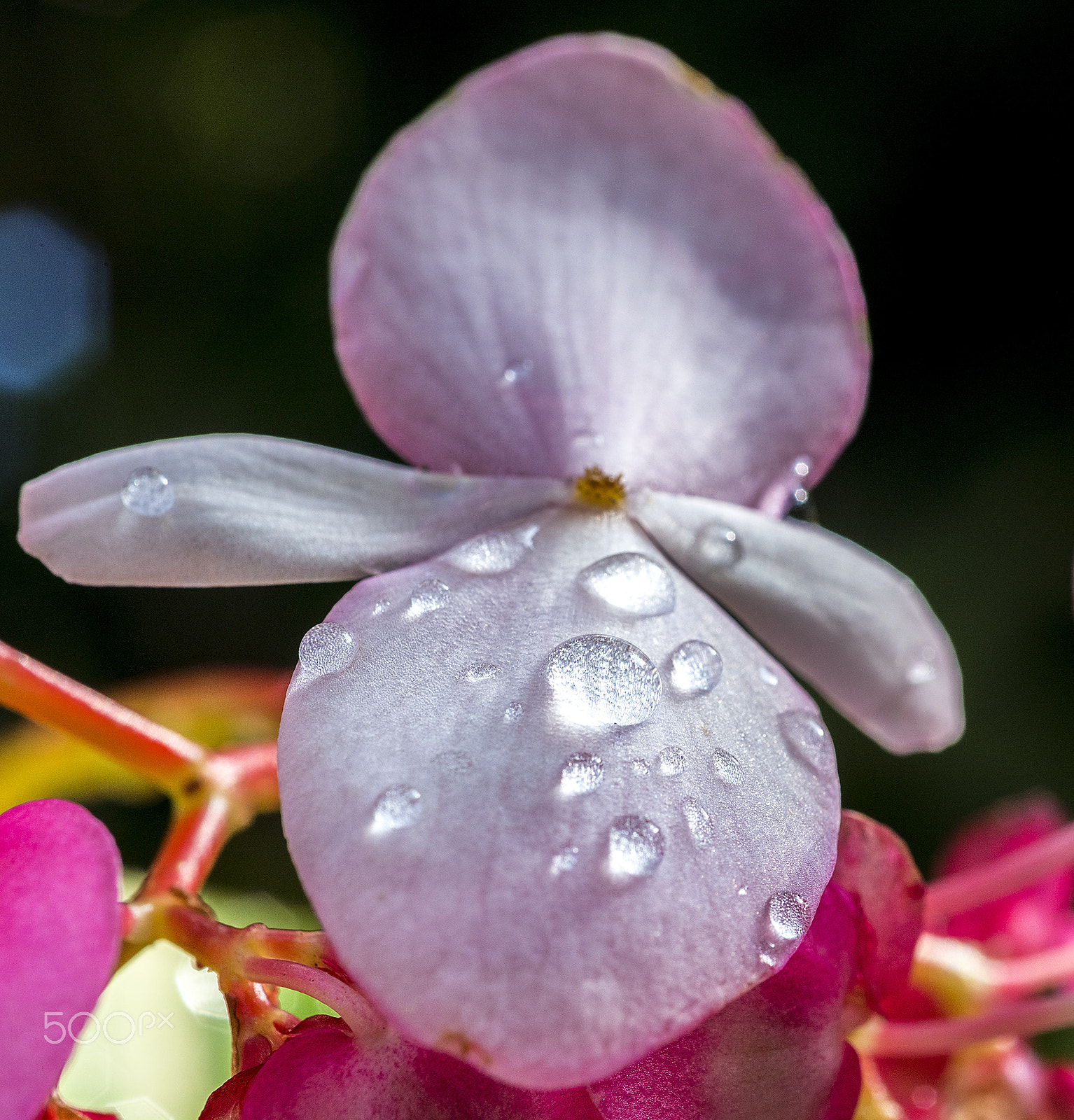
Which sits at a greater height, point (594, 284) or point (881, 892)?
point (594, 284)

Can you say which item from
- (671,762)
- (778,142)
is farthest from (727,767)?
(778,142)

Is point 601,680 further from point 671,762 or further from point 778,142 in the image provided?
point 778,142

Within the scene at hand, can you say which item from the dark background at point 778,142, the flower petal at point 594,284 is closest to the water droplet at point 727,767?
the flower petal at point 594,284

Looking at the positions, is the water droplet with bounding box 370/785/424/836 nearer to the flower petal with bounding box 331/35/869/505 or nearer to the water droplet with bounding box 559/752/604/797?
the water droplet with bounding box 559/752/604/797

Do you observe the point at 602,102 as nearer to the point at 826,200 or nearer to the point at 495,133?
the point at 495,133

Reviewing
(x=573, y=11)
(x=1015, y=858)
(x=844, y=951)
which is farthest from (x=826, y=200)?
(x=844, y=951)
